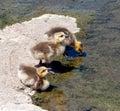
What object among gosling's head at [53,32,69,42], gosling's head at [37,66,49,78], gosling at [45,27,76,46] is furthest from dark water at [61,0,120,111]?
gosling's head at [53,32,69,42]

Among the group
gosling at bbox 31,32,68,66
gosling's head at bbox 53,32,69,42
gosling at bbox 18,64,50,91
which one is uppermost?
gosling's head at bbox 53,32,69,42

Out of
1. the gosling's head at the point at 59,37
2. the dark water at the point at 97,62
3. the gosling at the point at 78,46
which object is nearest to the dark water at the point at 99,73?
the dark water at the point at 97,62

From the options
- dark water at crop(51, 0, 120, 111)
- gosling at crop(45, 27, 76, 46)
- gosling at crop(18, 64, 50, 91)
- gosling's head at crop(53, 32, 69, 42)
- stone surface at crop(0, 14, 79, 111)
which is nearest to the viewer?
stone surface at crop(0, 14, 79, 111)

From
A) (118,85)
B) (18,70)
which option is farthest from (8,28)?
(118,85)

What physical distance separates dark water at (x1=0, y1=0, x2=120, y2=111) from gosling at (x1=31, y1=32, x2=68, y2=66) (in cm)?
62

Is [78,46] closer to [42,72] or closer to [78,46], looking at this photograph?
[78,46]

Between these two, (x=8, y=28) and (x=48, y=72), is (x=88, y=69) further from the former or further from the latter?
(x=8, y=28)

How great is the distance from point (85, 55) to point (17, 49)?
173 centimetres

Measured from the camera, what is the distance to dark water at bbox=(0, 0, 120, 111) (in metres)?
10.3

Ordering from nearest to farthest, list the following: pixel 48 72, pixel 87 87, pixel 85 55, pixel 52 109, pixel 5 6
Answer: pixel 52 109
pixel 87 87
pixel 48 72
pixel 85 55
pixel 5 6

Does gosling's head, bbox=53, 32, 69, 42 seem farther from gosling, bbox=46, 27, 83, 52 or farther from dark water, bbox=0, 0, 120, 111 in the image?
dark water, bbox=0, 0, 120, 111

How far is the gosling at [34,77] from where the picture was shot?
10.7m

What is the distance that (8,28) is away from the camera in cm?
1459

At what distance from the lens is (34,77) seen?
35.2 feet
